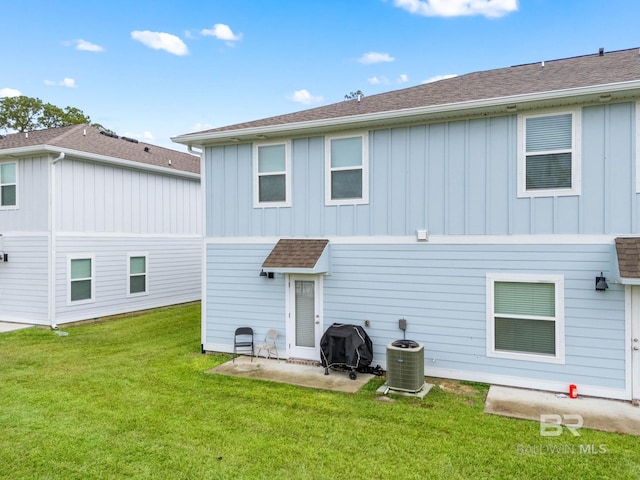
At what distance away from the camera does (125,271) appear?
12.7 meters

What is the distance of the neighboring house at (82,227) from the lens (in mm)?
10828

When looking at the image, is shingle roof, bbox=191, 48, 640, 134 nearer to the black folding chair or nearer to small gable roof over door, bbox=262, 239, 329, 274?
small gable roof over door, bbox=262, 239, 329, 274

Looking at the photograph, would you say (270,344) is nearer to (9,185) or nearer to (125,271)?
(125,271)

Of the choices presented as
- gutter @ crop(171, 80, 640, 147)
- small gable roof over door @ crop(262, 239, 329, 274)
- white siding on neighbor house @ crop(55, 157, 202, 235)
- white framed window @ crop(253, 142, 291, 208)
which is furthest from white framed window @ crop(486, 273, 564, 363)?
white siding on neighbor house @ crop(55, 157, 202, 235)

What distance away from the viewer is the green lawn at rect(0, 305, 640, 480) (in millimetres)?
4094

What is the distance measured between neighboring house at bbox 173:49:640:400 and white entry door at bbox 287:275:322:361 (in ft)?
0.09

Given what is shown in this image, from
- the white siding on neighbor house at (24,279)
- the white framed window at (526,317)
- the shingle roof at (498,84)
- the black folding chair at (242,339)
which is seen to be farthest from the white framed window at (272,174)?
the white siding on neighbor house at (24,279)

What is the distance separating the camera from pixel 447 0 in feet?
51.5

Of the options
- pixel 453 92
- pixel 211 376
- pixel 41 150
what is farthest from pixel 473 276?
pixel 41 150

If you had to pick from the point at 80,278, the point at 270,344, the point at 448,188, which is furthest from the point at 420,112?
the point at 80,278

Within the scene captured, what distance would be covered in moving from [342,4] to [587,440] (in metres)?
16.4

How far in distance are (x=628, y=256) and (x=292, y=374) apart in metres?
5.34

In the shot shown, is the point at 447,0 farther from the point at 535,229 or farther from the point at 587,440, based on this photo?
the point at 587,440

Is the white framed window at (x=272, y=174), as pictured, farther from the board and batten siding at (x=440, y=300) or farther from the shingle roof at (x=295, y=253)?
the board and batten siding at (x=440, y=300)
